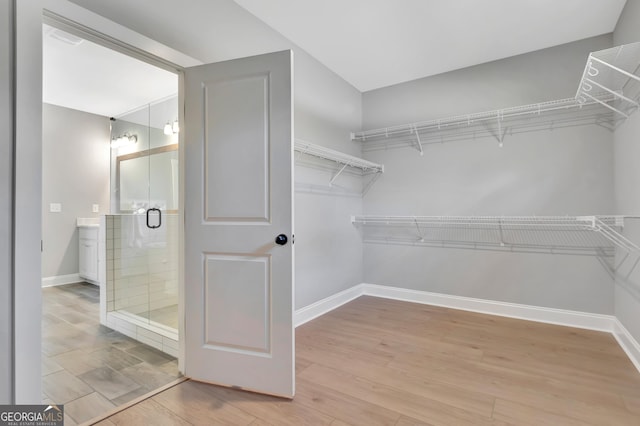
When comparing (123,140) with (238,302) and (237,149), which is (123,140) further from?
(238,302)

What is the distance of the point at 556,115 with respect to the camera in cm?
290

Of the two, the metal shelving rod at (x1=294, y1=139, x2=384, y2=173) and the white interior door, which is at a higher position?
the metal shelving rod at (x1=294, y1=139, x2=384, y2=173)

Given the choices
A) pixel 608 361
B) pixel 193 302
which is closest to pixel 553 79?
pixel 608 361

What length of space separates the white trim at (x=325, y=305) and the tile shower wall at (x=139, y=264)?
1.20m

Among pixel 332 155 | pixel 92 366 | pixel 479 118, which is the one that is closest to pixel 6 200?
pixel 92 366

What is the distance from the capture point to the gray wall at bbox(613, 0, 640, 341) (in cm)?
215

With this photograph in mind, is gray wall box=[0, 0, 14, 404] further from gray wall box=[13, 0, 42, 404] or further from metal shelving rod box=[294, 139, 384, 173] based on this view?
metal shelving rod box=[294, 139, 384, 173]

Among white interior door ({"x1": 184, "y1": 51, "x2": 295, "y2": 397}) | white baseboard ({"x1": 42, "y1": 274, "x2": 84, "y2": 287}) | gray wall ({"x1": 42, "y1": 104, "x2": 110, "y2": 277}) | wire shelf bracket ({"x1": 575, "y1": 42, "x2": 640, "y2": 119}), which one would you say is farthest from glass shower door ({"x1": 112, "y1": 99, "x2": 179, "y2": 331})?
wire shelf bracket ({"x1": 575, "y1": 42, "x2": 640, "y2": 119})

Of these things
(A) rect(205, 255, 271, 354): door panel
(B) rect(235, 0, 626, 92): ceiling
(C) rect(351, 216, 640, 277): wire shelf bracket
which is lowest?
(A) rect(205, 255, 271, 354): door panel

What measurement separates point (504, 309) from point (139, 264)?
3.75m

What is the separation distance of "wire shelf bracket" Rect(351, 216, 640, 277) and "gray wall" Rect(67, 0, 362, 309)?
464 mm

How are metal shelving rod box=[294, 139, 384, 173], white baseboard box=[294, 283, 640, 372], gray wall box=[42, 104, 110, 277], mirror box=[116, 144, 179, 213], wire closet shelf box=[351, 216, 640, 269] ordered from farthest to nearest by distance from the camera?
1. gray wall box=[42, 104, 110, 277]
2. mirror box=[116, 144, 179, 213]
3. metal shelving rod box=[294, 139, 384, 173]
4. wire closet shelf box=[351, 216, 640, 269]
5. white baseboard box=[294, 283, 640, 372]

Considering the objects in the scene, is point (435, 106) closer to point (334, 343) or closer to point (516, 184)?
point (516, 184)

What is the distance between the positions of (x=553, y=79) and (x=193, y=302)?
3681 millimetres
